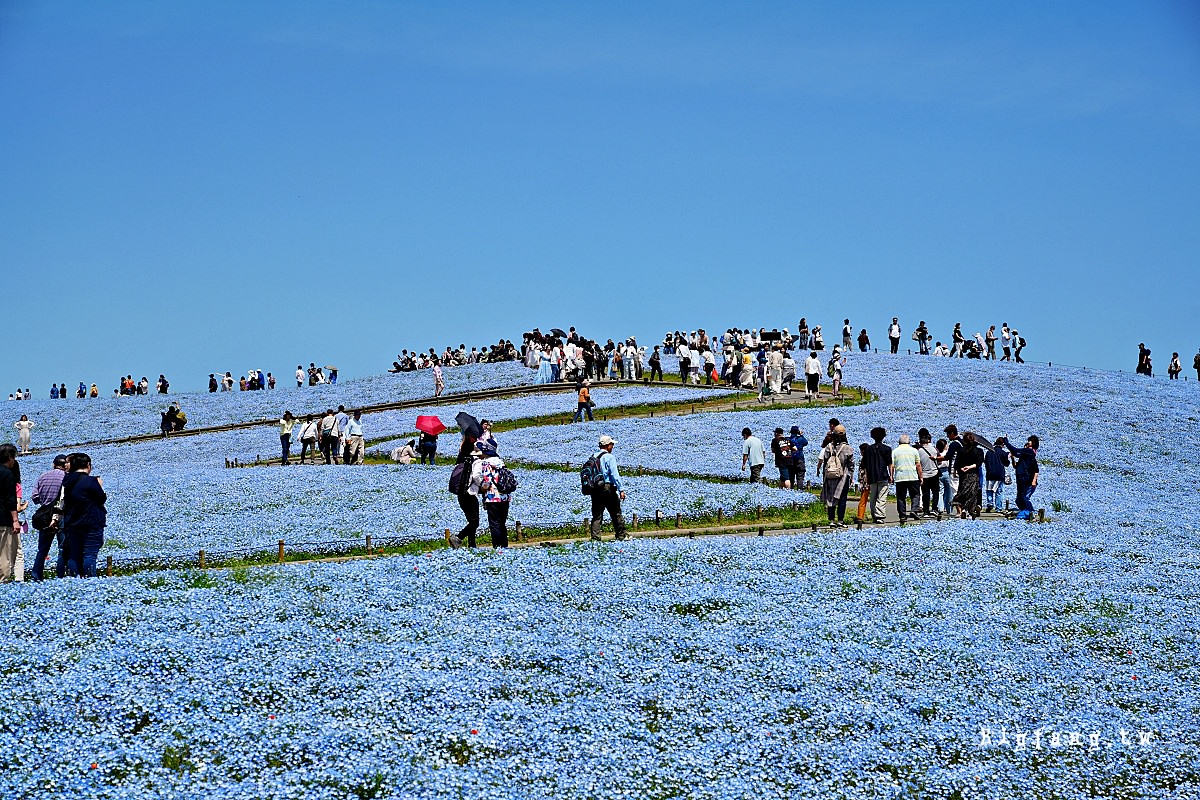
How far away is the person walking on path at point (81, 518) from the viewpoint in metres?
20.6

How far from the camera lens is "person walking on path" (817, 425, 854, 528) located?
29281 millimetres

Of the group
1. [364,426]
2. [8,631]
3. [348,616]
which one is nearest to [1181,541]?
[348,616]

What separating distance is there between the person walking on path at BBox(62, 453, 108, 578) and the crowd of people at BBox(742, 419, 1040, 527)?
52.3 ft

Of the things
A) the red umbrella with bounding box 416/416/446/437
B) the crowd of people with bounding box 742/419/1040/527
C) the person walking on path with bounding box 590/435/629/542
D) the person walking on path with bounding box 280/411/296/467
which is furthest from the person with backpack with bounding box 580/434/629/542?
the person walking on path with bounding box 280/411/296/467

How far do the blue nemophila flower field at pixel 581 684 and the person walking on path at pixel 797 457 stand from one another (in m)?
14.1

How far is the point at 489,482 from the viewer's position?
76.1 ft

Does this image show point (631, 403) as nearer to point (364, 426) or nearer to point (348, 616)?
point (364, 426)

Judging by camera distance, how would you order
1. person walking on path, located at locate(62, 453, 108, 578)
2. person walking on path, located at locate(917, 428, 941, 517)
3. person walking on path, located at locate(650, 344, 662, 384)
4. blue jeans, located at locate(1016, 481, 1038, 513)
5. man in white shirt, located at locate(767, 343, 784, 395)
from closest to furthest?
person walking on path, located at locate(62, 453, 108, 578) → person walking on path, located at locate(917, 428, 941, 517) → blue jeans, located at locate(1016, 481, 1038, 513) → man in white shirt, located at locate(767, 343, 784, 395) → person walking on path, located at locate(650, 344, 662, 384)

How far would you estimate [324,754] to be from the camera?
44.7ft

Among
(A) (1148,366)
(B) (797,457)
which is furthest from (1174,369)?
(B) (797,457)

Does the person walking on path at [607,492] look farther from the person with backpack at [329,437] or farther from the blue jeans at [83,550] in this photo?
the person with backpack at [329,437]

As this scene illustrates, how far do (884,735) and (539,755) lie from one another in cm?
444

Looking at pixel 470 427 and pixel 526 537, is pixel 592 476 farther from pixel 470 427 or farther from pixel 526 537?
pixel 526 537

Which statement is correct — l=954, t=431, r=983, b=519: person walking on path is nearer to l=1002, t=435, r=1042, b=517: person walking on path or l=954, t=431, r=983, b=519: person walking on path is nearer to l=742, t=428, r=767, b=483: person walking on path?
l=1002, t=435, r=1042, b=517: person walking on path
